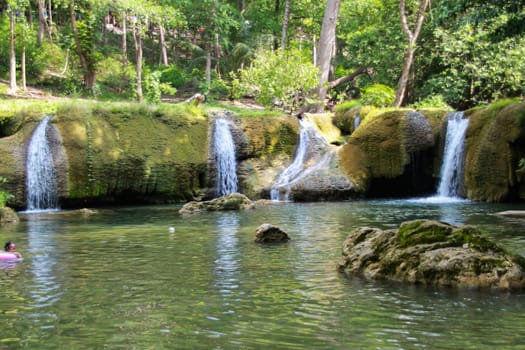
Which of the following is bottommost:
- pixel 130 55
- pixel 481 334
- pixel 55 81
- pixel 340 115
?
pixel 481 334

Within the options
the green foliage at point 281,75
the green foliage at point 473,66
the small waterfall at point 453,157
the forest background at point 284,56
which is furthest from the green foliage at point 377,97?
the small waterfall at point 453,157

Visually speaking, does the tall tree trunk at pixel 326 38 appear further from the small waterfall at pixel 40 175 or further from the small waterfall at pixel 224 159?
the small waterfall at pixel 40 175

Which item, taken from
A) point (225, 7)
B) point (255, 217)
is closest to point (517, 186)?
point (255, 217)

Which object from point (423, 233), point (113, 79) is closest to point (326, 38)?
point (113, 79)

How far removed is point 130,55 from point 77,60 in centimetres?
945

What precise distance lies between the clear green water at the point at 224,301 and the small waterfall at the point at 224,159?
1110 centimetres

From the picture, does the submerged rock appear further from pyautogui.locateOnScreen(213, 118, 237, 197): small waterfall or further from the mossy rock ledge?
the mossy rock ledge

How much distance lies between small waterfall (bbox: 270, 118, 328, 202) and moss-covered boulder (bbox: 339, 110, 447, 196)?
1543 mm

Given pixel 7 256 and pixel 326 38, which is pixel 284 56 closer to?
pixel 326 38

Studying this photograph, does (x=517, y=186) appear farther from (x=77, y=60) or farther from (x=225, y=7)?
(x=77, y=60)

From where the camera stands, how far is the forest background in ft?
97.5

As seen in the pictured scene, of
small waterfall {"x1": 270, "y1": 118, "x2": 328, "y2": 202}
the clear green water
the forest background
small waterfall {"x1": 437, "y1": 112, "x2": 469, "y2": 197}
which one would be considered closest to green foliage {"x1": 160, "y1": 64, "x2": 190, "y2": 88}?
the forest background

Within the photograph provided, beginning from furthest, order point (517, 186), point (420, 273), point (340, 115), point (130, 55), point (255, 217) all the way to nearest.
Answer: point (130, 55) < point (340, 115) < point (517, 186) < point (255, 217) < point (420, 273)

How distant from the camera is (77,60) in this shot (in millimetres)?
37375
